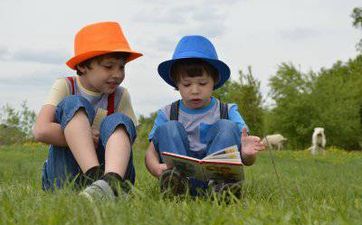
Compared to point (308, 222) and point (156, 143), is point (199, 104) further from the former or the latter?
point (308, 222)

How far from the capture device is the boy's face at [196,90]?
414 centimetres

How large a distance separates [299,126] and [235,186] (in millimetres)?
32474

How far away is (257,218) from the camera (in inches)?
91.4

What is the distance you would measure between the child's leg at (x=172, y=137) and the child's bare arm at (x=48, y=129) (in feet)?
1.95

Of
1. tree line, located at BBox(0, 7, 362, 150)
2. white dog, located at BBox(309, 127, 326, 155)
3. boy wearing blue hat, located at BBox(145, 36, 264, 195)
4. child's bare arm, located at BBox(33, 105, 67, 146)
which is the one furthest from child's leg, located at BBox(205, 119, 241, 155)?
tree line, located at BBox(0, 7, 362, 150)

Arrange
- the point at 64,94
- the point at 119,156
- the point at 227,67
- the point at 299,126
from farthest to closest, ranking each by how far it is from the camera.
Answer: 1. the point at 299,126
2. the point at 227,67
3. the point at 64,94
4. the point at 119,156

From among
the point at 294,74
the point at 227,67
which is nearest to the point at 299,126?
the point at 294,74

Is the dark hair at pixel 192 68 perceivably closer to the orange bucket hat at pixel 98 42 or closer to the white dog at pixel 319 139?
the orange bucket hat at pixel 98 42

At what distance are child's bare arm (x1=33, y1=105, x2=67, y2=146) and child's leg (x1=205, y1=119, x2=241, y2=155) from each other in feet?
2.96

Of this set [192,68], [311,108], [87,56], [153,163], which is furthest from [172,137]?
[311,108]

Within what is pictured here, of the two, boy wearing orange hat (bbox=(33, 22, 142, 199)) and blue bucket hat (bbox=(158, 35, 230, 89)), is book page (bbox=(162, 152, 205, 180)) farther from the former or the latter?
blue bucket hat (bbox=(158, 35, 230, 89))

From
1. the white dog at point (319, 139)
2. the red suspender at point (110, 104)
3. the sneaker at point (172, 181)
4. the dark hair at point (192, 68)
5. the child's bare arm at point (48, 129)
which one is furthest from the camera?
the white dog at point (319, 139)

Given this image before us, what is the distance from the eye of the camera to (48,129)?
3.71 meters

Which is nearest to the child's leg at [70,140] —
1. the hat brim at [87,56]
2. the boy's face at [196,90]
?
the hat brim at [87,56]
